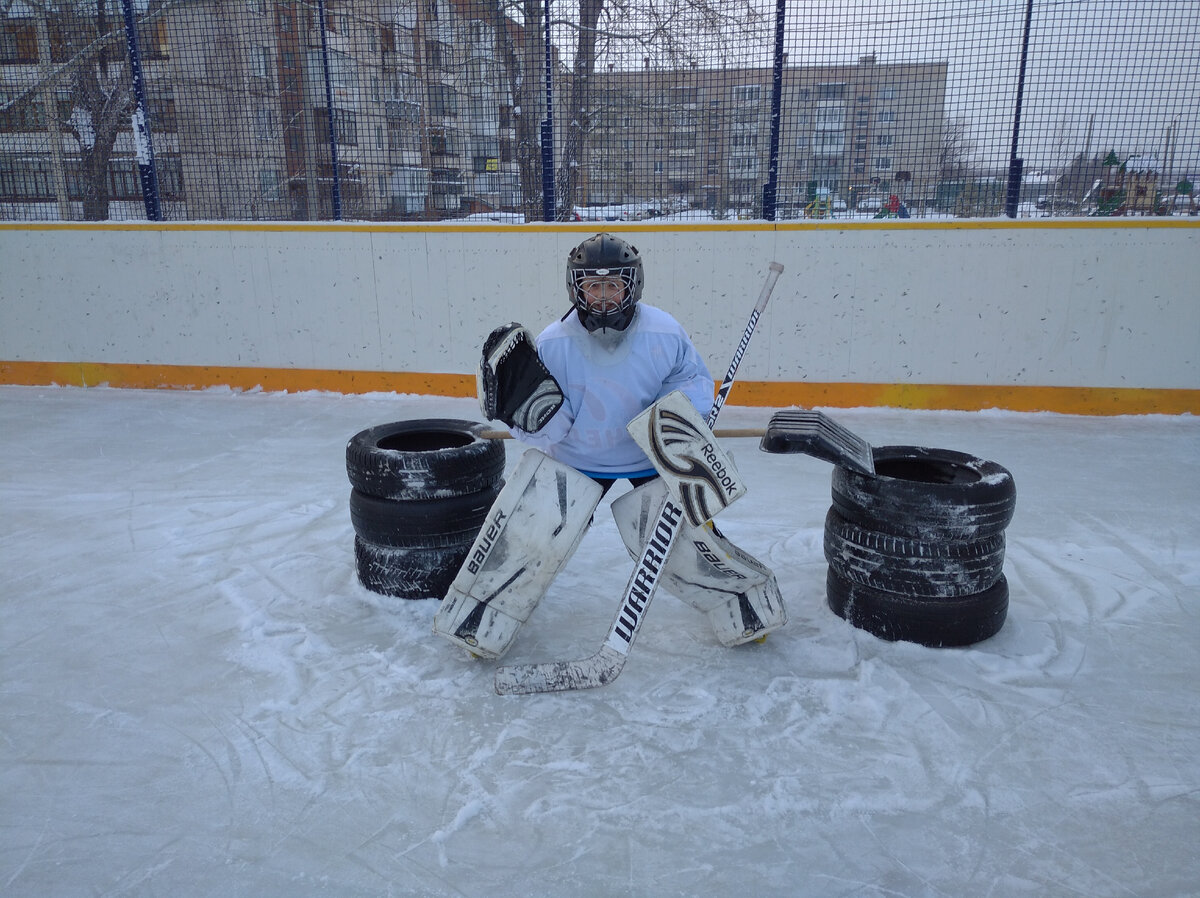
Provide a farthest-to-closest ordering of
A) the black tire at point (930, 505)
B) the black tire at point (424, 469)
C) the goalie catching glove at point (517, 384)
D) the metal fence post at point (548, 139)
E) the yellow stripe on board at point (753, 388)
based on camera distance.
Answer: the metal fence post at point (548, 139) → the yellow stripe on board at point (753, 388) → the black tire at point (424, 469) → the black tire at point (930, 505) → the goalie catching glove at point (517, 384)

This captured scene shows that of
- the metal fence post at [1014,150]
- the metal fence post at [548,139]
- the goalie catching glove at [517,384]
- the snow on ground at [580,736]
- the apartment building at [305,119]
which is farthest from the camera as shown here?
the apartment building at [305,119]

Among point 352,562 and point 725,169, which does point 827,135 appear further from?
point 352,562

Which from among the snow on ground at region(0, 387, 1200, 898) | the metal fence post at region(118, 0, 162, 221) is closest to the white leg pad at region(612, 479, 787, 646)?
the snow on ground at region(0, 387, 1200, 898)

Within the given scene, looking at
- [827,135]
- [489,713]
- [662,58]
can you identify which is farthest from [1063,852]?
[662,58]

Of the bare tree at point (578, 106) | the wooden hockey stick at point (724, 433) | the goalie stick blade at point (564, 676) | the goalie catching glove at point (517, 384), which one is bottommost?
the goalie stick blade at point (564, 676)

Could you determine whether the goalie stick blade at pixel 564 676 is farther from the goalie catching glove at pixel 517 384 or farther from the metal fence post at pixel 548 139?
the metal fence post at pixel 548 139

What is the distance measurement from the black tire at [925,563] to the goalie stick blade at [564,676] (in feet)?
2.87

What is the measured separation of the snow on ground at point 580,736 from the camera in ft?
5.63

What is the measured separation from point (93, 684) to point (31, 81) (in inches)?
286

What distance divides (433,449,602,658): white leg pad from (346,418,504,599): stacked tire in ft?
1.42

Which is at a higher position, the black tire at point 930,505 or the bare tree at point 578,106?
the bare tree at point 578,106

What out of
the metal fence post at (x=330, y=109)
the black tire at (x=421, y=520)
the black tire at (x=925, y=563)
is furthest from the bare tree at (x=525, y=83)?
the black tire at (x=925, y=563)

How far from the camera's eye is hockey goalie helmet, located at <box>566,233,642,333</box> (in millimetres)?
2256

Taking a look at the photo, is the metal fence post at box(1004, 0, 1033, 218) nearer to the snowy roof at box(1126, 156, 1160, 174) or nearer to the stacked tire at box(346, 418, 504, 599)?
the snowy roof at box(1126, 156, 1160, 174)
